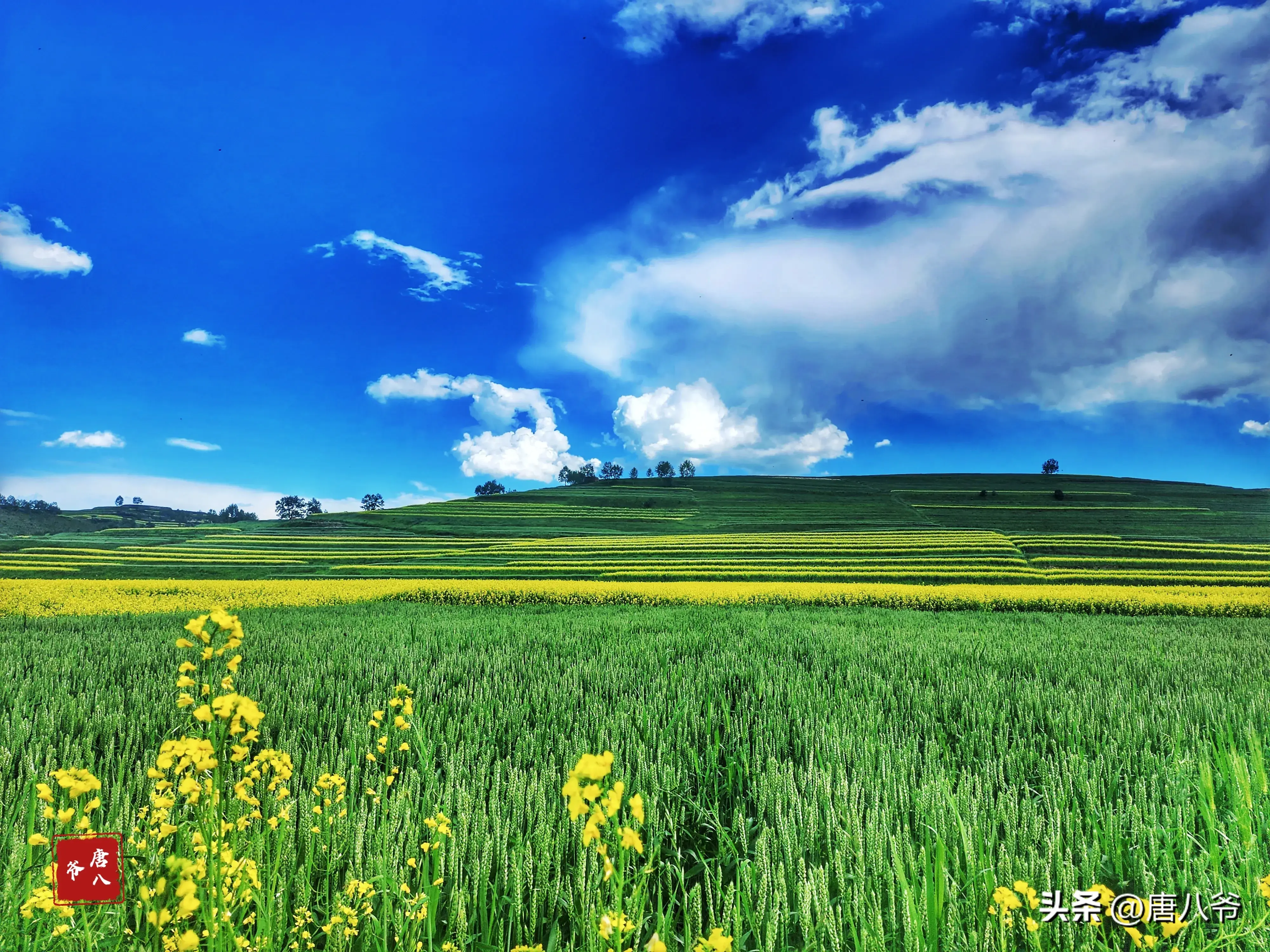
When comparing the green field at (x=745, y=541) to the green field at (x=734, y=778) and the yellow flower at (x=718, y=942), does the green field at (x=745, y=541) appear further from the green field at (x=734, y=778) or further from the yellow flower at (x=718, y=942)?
the yellow flower at (x=718, y=942)

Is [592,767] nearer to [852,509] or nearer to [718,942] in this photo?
[718,942]

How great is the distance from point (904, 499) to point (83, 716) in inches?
3948

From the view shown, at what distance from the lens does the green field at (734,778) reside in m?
2.39

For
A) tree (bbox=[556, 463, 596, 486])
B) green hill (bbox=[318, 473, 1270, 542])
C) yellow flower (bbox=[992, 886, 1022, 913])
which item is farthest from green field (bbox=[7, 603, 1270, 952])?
tree (bbox=[556, 463, 596, 486])

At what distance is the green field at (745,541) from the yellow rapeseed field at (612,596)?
29.0 feet

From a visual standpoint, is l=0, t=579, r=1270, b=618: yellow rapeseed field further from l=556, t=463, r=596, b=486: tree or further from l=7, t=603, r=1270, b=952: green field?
l=556, t=463, r=596, b=486: tree

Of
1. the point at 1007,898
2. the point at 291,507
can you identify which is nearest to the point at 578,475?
the point at 291,507

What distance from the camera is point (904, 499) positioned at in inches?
3588

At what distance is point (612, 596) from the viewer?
2211 cm

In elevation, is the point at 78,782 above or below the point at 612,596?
above

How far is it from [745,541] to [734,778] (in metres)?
49.1

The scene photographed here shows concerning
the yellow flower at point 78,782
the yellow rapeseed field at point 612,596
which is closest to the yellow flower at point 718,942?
the yellow flower at point 78,782

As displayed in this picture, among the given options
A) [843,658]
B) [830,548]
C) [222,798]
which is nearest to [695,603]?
[843,658]

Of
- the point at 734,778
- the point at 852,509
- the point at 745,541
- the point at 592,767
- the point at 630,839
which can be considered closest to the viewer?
the point at 592,767
